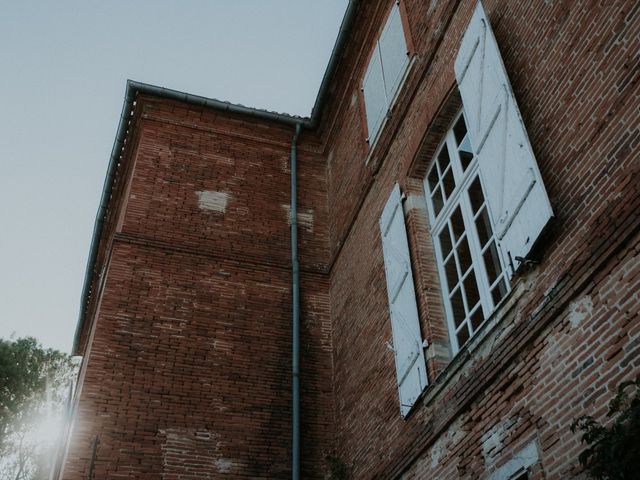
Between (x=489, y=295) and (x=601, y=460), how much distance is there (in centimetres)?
244

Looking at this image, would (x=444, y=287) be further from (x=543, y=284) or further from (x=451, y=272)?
(x=543, y=284)

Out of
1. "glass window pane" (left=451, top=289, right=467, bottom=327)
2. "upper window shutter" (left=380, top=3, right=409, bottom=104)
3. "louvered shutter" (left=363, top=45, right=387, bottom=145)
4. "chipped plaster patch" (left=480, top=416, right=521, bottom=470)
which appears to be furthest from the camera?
"louvered shutter" (left=363, top=45, right=387, bottom=145)

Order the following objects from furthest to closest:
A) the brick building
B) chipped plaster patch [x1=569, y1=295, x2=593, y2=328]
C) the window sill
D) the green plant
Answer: the window sill < the brick building < chipped plaster patch [x1=569, y1=295, x2=593, y2=328] < the green plant

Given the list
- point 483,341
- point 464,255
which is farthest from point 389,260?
point 483,341

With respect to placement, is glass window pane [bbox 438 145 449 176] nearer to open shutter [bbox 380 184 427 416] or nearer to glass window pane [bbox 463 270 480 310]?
open shutter [bbox 380 184 427 416]

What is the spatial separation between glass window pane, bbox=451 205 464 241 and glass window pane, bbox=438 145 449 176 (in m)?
0.73

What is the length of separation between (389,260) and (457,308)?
3.71ft

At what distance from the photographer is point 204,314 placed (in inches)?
363

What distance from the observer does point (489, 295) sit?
20.3 ft

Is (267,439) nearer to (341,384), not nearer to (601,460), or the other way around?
(341,384)

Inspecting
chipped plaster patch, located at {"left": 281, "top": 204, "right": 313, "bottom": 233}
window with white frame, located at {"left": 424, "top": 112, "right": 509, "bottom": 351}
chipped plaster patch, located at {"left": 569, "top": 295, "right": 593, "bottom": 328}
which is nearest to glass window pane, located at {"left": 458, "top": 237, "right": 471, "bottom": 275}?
window with white frame, located at {"left": 424, "top": 112, "right": 509, "bottom": 351}

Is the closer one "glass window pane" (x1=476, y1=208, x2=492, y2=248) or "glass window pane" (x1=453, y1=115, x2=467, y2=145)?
"glass window pane" (x1=476, y1=208, x2=492, y2=248)

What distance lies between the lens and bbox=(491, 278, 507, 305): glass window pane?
242 inches

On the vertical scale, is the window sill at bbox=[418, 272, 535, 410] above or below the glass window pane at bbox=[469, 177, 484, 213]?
below
